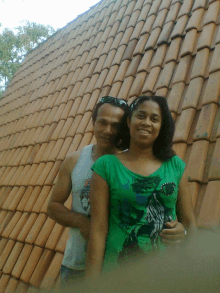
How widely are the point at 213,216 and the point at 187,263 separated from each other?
153cm

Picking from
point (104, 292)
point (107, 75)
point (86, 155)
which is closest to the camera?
point (104, 292)

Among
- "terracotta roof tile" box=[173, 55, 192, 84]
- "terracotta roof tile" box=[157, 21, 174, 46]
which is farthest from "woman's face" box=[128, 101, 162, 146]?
"terracotta roof tile" box=[157, 21, 174, 46]

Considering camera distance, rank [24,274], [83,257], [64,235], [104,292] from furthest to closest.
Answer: [24,274] → [64,235] → [83,257] → [104,292]

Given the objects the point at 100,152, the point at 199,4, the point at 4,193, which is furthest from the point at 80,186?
the point at 4,193

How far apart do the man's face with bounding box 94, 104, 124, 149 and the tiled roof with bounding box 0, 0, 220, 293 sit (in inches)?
28.0

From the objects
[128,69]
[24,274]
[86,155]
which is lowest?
[24,274]

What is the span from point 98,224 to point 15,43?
1807 centimetres

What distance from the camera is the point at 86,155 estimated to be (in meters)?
1.58

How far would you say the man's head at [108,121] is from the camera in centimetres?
150

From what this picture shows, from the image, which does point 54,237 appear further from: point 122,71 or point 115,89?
point 122,71

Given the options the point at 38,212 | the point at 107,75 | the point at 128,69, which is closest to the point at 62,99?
the point at 107,75

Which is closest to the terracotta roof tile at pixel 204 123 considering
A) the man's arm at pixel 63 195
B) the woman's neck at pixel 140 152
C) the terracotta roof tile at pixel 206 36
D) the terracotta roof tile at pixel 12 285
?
the terracotta roof tile at pixel 206 36

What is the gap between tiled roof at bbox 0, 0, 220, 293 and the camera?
2.12m

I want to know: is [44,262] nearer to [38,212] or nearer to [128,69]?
[38,212]
